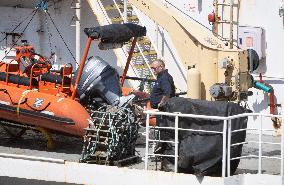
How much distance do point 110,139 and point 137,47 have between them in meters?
6.65

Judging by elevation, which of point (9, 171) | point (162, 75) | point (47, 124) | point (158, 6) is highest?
point (158, 6)

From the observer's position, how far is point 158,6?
442 inches

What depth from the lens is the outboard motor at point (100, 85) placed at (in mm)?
9953

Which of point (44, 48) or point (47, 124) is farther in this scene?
point (44, 48)

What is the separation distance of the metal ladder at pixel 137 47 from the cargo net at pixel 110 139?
5428 mm

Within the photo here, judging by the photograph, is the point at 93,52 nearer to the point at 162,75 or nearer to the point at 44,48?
the point at 44,48

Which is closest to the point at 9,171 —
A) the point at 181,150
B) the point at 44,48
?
the point at 181,150

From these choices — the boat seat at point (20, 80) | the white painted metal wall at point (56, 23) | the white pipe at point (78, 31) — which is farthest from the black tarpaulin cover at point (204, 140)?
the white painted metal wall at point (56, 23)

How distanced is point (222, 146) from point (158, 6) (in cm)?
417

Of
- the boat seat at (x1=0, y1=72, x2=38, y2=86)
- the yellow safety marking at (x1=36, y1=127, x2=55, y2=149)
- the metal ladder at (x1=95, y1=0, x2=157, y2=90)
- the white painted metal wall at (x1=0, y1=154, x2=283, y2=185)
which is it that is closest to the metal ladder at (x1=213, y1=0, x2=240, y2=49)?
the metal ladder at (x1=95, y1=0, x2=157, y2=90)

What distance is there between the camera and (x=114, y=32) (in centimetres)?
966

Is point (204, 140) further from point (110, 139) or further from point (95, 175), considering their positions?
point (95, 175)

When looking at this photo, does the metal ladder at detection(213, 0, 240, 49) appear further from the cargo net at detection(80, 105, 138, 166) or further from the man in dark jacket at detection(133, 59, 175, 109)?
the cargo net at detection(80, 105, 138, 166)

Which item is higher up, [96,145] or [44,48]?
[44,48]
